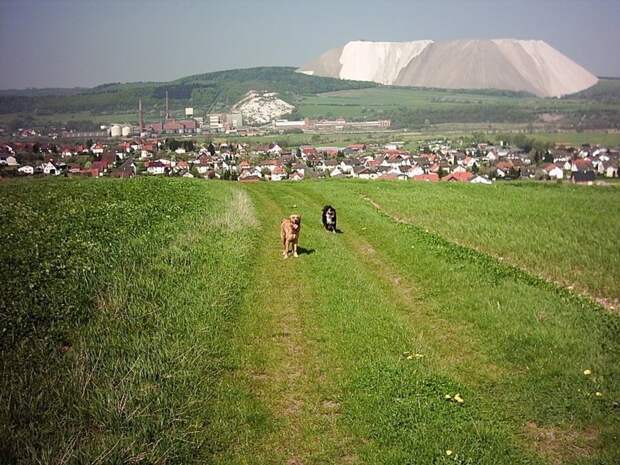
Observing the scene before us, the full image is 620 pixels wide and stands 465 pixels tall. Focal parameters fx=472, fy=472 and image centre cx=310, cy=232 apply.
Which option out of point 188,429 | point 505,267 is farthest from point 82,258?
point 505,267

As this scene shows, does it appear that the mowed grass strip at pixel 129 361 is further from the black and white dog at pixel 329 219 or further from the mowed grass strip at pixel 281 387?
the black and white dog at pixel 329 219

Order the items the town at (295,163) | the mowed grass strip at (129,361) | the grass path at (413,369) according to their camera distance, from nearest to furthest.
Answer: the mowed grass strip at (129,361), the grass path at (413,369), the town at (295,163)

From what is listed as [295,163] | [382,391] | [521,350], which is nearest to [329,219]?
[521,350]

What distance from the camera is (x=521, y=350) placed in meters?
8.18

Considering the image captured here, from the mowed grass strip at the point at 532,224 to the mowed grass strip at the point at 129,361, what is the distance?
883 centimetres

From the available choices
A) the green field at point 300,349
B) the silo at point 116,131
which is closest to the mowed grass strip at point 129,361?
the green field at point 300,349

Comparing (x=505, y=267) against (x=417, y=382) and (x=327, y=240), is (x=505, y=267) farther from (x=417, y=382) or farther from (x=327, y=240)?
(x=417, y=382)

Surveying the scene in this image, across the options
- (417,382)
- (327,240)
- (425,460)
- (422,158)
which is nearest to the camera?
(425,460)

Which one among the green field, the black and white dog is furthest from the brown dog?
the black and white dog

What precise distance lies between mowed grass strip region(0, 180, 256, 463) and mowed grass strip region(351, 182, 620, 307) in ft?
29.0

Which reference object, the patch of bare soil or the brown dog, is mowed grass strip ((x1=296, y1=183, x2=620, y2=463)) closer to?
the patch of bare soil

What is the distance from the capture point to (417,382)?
6961 mm

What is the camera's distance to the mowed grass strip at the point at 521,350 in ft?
19.9

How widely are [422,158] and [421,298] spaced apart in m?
89.4
